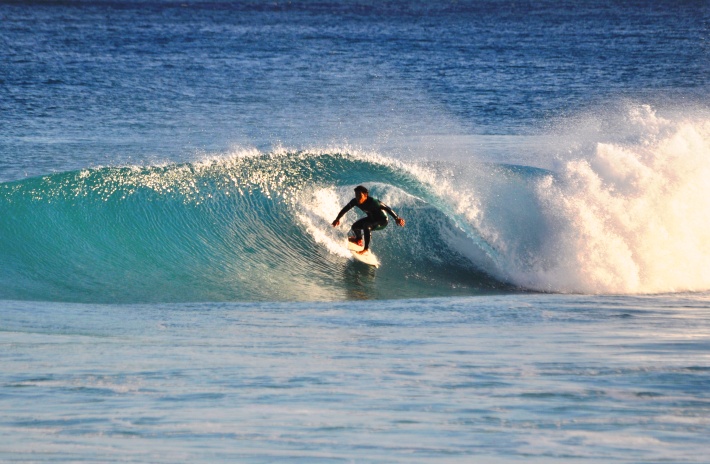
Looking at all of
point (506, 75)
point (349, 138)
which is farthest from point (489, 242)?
point (506, 75)

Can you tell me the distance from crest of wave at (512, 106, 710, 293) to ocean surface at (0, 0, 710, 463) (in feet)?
0.11

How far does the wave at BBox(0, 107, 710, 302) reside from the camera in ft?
36.2

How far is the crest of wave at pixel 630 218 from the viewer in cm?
1116

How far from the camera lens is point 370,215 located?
11266 millimetres

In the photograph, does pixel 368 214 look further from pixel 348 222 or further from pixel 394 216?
pixel 348 222

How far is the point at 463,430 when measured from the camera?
4.96 m

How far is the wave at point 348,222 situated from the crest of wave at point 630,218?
2 cm

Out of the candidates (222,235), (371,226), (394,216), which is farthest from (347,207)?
(222,235)

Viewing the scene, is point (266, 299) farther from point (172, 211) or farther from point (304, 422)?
point (304, 422)

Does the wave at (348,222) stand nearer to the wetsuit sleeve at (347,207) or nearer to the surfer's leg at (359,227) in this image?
the surfer's leg at (359,227)

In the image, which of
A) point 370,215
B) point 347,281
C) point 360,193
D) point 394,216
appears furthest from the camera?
point 370,215

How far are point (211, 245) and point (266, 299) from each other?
252cm

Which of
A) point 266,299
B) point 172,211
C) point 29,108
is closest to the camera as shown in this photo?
point 266,299

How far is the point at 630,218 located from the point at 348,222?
384cm
